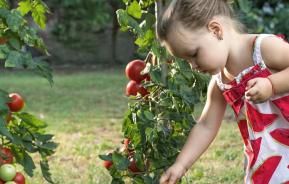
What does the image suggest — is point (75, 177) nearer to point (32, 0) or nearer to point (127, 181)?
point (127, 181)

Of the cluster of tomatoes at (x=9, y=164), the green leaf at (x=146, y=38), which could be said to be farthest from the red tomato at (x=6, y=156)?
the green leaf at (x=146, y=38)

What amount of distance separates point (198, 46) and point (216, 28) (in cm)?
11

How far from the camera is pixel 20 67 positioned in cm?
297

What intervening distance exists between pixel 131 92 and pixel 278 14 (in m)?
10.9

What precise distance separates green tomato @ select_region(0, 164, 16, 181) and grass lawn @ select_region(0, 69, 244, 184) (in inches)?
54.4

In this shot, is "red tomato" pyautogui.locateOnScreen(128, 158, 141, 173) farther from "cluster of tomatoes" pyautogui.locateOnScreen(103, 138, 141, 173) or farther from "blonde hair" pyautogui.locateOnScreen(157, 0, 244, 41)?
"blonde hair" pyautogui.locateOnScreen(157, 0, 244, 41)

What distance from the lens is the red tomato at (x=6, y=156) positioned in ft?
10.3

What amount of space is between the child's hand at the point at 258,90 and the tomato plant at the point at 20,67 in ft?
3.13

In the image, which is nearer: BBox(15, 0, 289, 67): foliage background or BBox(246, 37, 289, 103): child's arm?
BBox(246, 37, 289, 103): child's arm

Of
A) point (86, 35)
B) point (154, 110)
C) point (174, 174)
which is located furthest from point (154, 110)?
point (86, 35)

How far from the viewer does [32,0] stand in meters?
3.32

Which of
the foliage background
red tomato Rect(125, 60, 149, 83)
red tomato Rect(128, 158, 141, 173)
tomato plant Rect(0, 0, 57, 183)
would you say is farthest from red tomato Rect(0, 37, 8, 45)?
the foliage background

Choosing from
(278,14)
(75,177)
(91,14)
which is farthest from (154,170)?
(91,14)

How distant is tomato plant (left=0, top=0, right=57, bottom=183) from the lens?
2953 mm
